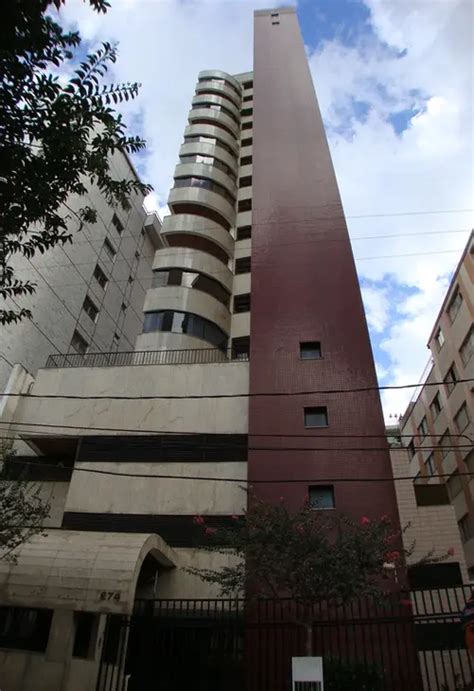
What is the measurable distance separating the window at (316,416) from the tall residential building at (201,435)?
0.21 ft

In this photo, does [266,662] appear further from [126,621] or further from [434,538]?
[434,538]

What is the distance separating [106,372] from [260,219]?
11373mm

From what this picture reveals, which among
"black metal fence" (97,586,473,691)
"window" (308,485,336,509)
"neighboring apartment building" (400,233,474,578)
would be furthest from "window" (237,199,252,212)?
"black metal fence" (97,586,473,691)

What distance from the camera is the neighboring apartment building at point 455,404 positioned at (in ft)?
90.8

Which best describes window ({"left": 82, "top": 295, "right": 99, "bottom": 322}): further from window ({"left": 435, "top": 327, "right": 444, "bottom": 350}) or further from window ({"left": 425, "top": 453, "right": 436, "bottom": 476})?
window ({"left": 425, "top": 453, "right": 436, "bottom": 476})

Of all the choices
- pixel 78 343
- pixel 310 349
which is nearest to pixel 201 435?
pixel 310 349

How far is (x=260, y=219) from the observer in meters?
26.1

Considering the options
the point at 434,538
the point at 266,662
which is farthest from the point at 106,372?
the point at 434,538

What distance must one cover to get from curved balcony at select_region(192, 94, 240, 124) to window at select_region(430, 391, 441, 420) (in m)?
25.4

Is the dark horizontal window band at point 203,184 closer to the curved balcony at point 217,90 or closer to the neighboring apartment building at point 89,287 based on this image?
the neighboring apartment building at point 89,287

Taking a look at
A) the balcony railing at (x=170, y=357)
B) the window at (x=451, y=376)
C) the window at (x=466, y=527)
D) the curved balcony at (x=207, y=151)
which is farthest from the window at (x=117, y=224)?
the window at (x=466, y=527)

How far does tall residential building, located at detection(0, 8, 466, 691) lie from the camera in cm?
1245

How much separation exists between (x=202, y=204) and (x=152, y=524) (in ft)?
65.3

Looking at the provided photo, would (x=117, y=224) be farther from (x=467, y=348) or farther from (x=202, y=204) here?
(x=467, y=348)
